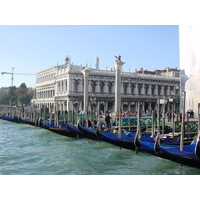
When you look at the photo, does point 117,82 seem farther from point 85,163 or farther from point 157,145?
point 157,145

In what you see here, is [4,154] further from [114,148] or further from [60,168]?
[114,148]

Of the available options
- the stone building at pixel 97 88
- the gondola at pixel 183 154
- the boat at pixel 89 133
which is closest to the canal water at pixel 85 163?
the gondola at pixel 183 154

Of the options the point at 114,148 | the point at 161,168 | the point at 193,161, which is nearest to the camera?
the point at 193,161

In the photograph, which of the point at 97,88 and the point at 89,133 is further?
the point at 97,88

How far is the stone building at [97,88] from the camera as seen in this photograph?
21.1 metres

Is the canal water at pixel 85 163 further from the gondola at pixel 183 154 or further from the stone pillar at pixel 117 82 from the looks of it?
the stone pillar at pixel 117 82

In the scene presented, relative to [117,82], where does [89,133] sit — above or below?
below

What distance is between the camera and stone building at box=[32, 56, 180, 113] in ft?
69.2

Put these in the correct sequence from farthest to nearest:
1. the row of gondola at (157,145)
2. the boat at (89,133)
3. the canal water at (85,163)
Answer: the boat at (89,133), the canal water at (85,163), the row of gondola at (157,145)

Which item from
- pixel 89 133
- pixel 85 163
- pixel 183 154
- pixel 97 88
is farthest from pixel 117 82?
pixel 183 154

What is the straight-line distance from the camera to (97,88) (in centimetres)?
2195

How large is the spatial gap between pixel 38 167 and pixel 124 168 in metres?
1.47

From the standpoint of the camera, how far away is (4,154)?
6547mm
